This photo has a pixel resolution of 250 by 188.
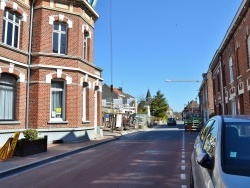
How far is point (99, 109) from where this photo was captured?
25.4 m

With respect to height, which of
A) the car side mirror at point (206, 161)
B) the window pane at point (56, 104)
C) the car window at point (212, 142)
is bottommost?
the car side mirror at point (206, 161)

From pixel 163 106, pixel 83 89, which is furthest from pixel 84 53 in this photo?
pixel 163 106

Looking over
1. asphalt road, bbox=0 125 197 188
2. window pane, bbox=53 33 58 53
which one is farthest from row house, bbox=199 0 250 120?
window pane, bbox=53 33 58 53

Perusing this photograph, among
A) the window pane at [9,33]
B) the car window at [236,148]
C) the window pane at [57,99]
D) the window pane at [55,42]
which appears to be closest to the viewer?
the car window at [236,148]

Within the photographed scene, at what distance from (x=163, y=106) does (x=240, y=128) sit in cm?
7856

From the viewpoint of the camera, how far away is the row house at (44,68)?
17.1 meters

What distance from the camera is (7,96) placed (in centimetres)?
1705

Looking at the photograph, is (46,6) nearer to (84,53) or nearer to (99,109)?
(84,53)

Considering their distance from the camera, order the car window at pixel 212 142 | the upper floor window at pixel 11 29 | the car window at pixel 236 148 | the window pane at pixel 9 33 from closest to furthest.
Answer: the car window at pixel 236 148
the car window at pixel 212 142
the upper floor window at pixel 11 29
the window pane at pixel 9 33

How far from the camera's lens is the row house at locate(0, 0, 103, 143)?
674 inches

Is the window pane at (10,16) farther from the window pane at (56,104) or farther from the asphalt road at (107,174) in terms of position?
the asphalt road at (107,174)

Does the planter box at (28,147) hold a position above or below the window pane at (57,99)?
below

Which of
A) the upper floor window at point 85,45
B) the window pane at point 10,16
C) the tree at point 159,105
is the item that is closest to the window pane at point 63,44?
the upper floor window at point 85,45

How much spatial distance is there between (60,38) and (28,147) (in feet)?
30.4
